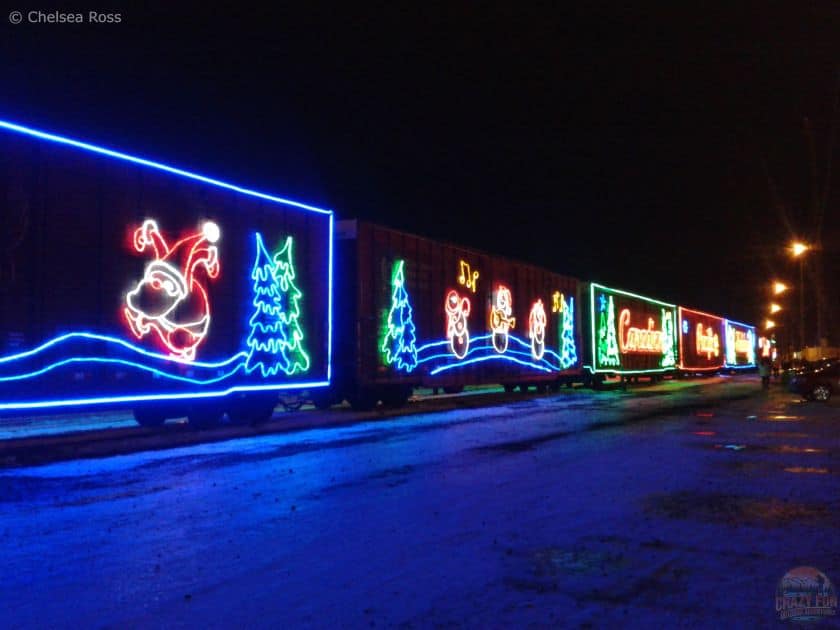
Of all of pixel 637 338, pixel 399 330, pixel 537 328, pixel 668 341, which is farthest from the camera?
pixel 668 341

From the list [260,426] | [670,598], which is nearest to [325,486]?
[670,598]

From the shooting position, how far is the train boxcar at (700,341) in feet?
147

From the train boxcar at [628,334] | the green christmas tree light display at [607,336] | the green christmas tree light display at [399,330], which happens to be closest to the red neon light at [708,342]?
the train boxcar at [628,334]

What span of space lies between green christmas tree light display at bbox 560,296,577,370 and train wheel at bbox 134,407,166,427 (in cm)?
1676

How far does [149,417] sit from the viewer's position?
15.0 m

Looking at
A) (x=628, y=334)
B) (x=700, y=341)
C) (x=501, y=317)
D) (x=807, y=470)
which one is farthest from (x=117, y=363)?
(x=700, y=341)

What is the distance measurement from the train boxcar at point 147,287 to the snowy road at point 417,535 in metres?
1.32

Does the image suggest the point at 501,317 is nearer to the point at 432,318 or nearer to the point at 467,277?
the point at 467,277

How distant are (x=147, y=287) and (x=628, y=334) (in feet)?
84.8

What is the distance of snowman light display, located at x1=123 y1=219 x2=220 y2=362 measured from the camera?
12.2 meters

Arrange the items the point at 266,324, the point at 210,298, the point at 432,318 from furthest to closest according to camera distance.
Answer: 1. the point at 432,318
2. the point at 266,324
3. the point at 210,298

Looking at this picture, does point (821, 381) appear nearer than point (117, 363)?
No

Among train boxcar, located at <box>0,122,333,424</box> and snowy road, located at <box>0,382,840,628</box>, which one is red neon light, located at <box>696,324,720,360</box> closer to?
train boxcar, located at <box>0,122,333,424</box>

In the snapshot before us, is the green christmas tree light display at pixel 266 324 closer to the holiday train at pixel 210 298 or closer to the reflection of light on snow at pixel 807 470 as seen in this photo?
the holiday train at pixel 210 298
